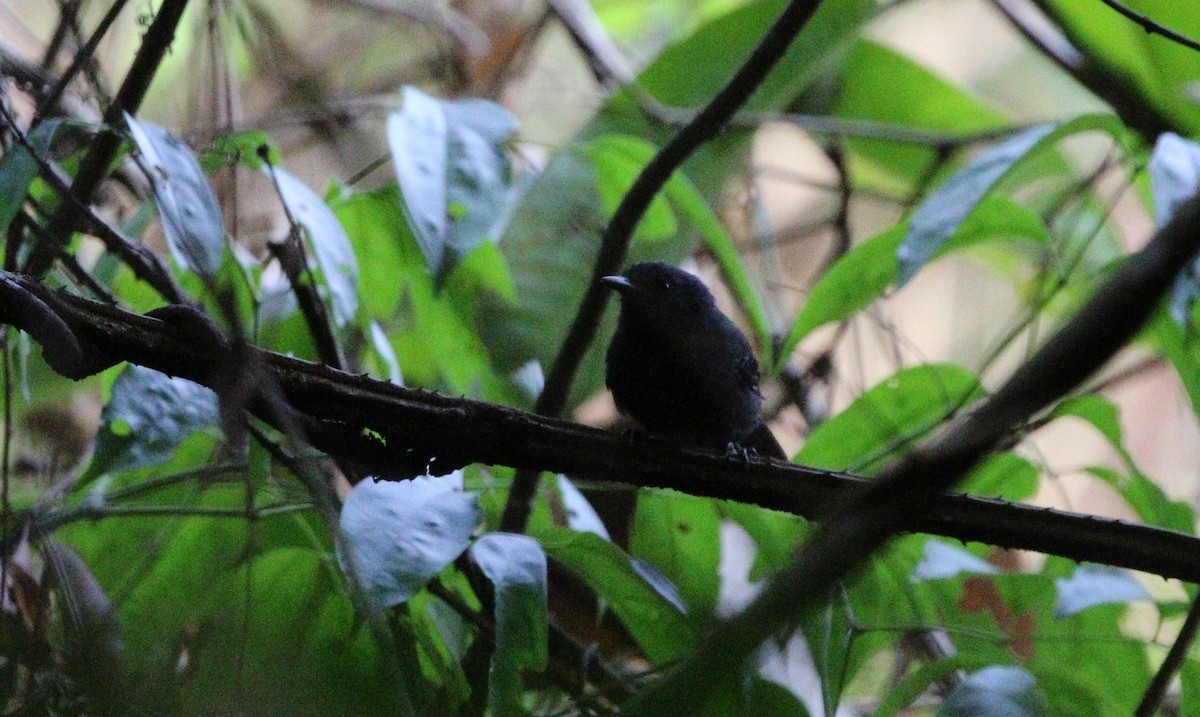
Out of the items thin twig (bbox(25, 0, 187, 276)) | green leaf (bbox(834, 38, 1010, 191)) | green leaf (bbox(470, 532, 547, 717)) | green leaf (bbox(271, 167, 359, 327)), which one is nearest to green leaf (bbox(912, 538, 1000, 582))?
green leaf (bbox(470, 532, 547, 717))

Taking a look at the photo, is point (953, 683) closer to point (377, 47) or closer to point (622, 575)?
point (622, 575)

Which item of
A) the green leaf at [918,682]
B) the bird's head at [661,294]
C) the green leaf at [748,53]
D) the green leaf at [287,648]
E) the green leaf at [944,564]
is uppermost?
the green leaf at [748,53]

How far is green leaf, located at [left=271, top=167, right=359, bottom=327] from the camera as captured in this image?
2117 millimetres

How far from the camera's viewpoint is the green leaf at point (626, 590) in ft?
6.63

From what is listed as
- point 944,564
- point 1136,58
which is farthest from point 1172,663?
point 1136,58

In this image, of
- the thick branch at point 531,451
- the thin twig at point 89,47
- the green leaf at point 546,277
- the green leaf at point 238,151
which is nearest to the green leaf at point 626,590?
the thick branch at point 531,451

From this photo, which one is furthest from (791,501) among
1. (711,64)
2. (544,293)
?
→ (711,64)

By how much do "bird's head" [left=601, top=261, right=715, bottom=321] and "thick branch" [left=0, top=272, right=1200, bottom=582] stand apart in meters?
1.06

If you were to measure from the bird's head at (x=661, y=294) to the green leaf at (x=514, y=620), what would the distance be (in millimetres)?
1187

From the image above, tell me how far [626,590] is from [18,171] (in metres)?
1.34

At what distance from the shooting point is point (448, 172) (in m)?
2.29

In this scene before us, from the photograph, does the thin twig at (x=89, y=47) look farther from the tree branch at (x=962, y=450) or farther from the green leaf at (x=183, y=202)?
the tree branch at (x=962, y=450)

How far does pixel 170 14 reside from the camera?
2.13 metres

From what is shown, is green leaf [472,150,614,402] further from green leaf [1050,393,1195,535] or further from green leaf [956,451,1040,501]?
green leaf [1050,393,1195,535]
